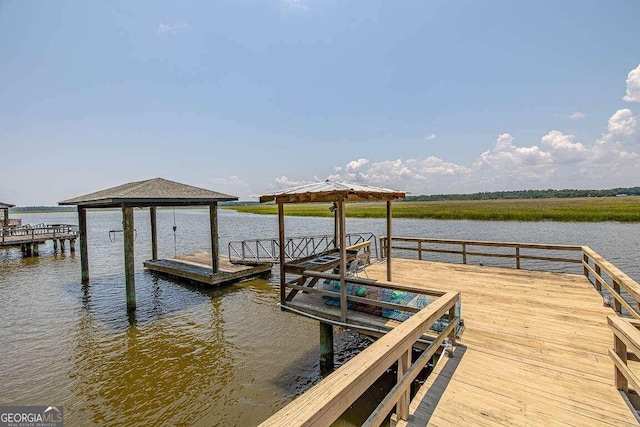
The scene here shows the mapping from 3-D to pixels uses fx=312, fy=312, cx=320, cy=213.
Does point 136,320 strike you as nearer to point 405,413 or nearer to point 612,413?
point 405,413

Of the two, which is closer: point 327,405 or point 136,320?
point 327,405

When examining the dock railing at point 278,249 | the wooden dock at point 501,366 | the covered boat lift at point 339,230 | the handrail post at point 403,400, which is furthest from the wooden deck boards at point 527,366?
the dock railing at point 278,249

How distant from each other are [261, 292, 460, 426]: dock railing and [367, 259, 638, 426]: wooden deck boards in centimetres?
47

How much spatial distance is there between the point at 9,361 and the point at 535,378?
9829 millimetres

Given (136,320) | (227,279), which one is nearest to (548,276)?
(227,279)

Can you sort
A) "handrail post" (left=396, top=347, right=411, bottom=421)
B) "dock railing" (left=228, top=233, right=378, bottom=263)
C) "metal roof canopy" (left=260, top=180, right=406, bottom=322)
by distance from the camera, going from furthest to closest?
"dock railing" (left=228, top=233, right=378, bottom=263)
"metal roof canopy" (left=260, top=180, right=406, bottom=322)
"handrail post" (left=396, top=347, right=411, bottom=421)

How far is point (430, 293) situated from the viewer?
14.8ft

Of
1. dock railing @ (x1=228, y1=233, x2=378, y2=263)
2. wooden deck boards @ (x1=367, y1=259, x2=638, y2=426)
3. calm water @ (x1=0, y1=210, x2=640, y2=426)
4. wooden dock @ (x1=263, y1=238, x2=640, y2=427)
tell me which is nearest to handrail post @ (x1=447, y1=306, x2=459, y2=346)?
wooden dock @ (x1=263, y1=238, x2=640, y2=427)

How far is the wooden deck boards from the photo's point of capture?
2871 mm

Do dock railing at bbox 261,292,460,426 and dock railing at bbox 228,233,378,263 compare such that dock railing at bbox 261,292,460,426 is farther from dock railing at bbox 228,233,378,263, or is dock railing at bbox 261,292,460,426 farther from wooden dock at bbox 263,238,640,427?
dock railing at bbox 228,233,378,263

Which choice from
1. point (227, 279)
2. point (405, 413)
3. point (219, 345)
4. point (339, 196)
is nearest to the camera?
point (405, 413)

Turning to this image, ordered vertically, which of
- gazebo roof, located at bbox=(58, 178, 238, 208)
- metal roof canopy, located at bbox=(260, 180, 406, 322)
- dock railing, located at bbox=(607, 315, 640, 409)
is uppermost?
gazebo roof, located at bbox=(58, 178, 238, 208)

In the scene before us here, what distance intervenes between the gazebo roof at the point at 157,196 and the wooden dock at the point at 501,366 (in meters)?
6.52

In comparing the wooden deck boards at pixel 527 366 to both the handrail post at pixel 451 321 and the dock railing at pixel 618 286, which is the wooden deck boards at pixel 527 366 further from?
the dock railing at pixel 618 286
